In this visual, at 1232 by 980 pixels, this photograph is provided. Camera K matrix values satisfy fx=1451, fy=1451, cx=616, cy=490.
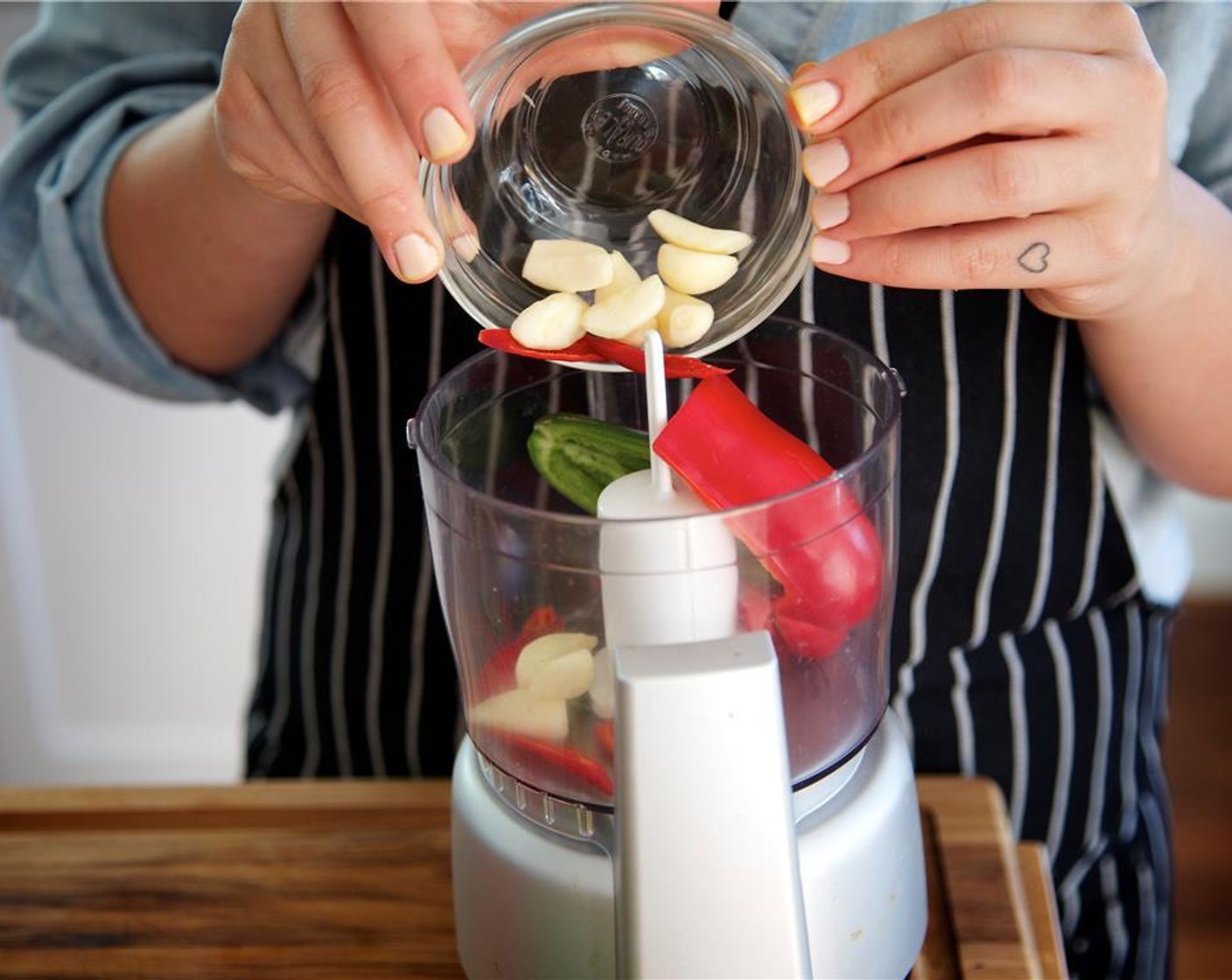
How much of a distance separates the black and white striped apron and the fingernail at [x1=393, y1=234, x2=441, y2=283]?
0.73ft

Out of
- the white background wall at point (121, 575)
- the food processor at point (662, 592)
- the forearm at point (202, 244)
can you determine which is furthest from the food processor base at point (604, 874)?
the white background wall at point (121, 575)

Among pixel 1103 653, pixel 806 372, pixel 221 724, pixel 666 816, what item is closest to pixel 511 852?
pixel 666 816

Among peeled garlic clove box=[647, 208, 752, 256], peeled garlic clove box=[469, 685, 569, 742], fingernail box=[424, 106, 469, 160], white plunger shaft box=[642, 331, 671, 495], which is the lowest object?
peeled garlic clove box=[469, 685, 569, 742]

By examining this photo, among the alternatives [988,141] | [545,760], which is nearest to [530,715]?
[545,760]

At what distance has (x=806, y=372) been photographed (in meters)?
0.54

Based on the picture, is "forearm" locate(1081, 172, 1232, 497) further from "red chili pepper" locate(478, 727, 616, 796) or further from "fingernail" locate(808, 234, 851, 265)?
"red chili pepper" locate(478, 727, 616, 796)

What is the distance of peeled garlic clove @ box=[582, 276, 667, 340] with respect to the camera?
455 mm

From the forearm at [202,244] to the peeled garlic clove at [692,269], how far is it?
0.21 m

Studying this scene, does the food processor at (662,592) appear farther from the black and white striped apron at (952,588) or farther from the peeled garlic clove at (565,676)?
the black and white striped apron at (952,588)

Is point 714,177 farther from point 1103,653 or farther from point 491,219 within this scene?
point 1103,653

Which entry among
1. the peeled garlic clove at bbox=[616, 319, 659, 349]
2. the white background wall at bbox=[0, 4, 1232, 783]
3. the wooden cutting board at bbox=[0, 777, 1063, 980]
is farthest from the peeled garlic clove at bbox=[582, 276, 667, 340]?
the white background wall at bbox=[0, 4, 1232, 783]

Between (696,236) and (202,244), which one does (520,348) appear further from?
(202,244)

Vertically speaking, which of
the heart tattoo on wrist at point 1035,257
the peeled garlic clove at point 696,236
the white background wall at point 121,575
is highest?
the peeled garlic clove at point 696,236

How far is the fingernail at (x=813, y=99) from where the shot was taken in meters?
0.43
